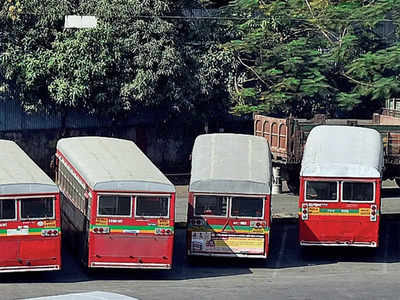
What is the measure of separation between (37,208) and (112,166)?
88.0 inches

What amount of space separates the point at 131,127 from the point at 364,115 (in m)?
8.66

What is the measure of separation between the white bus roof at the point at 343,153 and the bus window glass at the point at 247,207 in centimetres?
198

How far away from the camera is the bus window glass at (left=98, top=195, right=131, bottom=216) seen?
2130 cm

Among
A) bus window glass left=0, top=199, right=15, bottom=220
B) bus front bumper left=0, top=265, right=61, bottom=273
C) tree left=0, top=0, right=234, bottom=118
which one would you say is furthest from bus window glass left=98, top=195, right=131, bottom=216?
tree left=0, top=0, right=234, bottom=118

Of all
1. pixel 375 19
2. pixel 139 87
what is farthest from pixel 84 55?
pixel 375 19

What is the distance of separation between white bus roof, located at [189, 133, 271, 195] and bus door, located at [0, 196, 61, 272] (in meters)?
3.85

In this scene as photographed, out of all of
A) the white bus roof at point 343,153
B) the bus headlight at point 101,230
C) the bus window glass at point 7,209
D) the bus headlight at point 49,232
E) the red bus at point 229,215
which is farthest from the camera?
the white bus roof at point 343,153

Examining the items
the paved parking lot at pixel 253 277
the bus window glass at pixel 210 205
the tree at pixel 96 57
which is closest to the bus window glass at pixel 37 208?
the paved parking lot at pixel 253 277

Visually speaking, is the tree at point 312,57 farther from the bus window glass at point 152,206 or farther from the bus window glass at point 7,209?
the bus window glass at point 7,209

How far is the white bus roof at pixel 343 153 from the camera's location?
24.4m

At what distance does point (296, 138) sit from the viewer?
31.0m

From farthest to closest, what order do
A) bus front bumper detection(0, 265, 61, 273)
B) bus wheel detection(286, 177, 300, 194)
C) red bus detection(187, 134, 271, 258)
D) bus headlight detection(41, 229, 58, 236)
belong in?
bus wheel detection(286, 177, 300, 194) < red bus detection(187, 134, 271, 258) < bus headlight detection(41, 229, 58, 236) < bus front bumper detection(0, 265, 61, 273)

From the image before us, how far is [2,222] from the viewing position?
2048cm

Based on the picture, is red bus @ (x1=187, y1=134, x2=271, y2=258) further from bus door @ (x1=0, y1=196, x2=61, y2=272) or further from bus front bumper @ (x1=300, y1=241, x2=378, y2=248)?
bus door @ (x1=0, y1=196, x2=61, y2=272)
